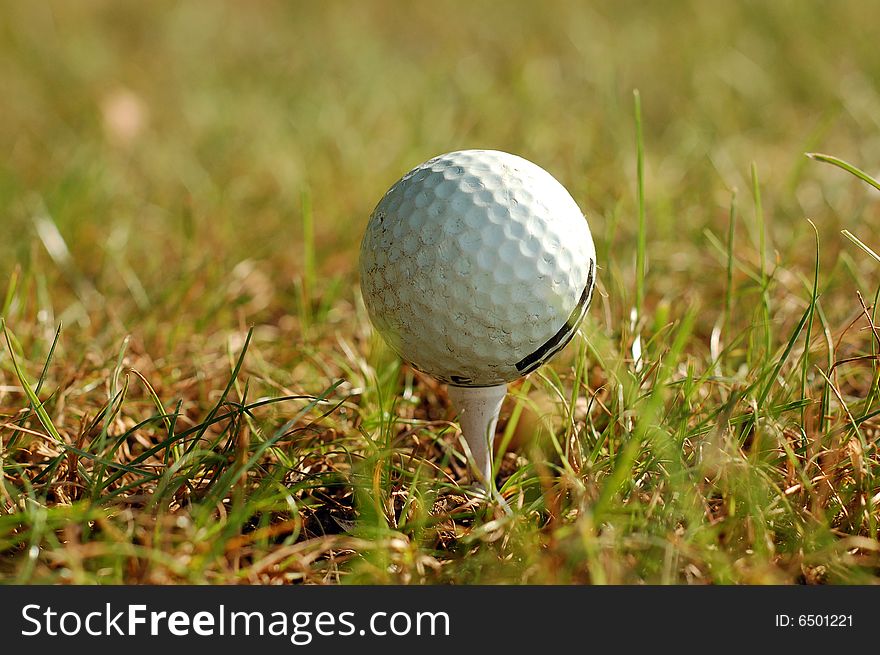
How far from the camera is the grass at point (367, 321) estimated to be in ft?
5.84

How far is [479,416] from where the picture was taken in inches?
→ 79.8

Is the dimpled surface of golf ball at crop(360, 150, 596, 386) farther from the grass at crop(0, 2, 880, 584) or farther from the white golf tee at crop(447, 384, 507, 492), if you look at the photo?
the grass at crop(0, 2, 880, 584)

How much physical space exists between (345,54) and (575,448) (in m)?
3.99

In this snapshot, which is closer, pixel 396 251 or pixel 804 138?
pixel 396 251

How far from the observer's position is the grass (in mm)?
1781

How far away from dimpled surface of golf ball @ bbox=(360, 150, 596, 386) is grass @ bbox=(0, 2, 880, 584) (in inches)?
9.3

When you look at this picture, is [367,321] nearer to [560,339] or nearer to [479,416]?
[479,416]

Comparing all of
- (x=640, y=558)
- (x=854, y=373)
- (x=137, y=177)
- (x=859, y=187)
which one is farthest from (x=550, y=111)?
(x=640, y=558)

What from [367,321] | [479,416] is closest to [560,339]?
[479,416]

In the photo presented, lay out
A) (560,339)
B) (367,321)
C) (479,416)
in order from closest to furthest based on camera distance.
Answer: (560,339) < (479,416) < (367,321)

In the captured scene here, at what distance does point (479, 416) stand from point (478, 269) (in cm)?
41

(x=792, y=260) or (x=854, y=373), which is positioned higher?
(x=792, y=260)

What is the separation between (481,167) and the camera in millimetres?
1916

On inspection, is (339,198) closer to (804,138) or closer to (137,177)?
(137,177)
